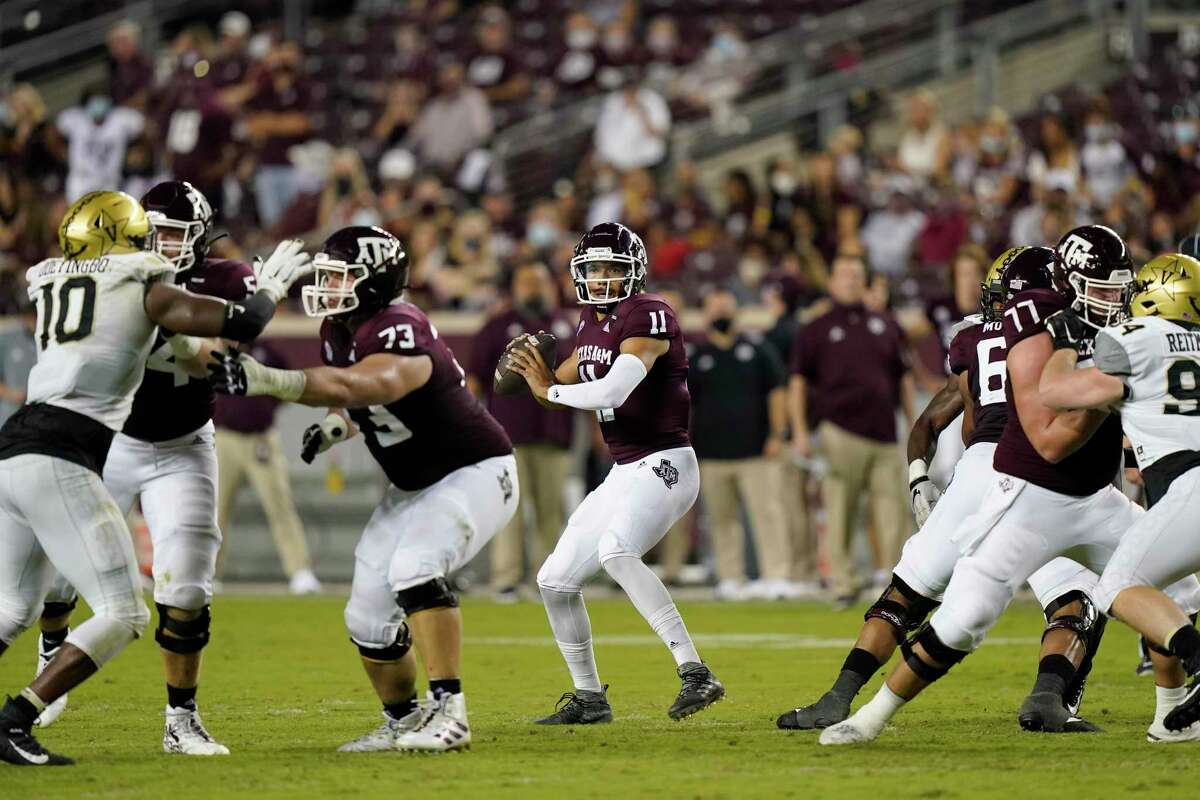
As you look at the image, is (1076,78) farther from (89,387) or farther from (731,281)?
(89,387)

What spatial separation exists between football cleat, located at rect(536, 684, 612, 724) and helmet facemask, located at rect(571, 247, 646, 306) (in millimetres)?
1578

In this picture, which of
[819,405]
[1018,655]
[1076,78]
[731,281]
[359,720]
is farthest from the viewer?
[1076,78]

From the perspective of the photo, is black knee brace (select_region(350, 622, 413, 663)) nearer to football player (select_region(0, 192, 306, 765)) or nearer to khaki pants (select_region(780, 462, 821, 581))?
football player (select_region(0, 192, 306, 765))

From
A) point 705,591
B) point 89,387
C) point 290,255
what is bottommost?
point 705,591

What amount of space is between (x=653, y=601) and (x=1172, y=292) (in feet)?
7.54

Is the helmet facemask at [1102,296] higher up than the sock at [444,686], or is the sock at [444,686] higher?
the helmet facemask at [1102,296]

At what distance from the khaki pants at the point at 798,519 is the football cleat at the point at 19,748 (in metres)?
7.91

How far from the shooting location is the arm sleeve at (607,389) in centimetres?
695

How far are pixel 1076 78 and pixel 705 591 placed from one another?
742cm

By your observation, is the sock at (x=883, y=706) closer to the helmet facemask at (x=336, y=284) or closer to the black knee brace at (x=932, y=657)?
the black knee brace at (x=932, y=657)

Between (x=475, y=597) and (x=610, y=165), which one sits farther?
(x=610, y=165)

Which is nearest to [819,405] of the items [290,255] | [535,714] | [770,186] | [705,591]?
[705,591]

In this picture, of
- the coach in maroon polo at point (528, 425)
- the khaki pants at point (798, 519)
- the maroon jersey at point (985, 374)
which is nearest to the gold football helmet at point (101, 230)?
the maroon jersey at point (985, 374)

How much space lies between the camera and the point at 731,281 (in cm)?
1512
